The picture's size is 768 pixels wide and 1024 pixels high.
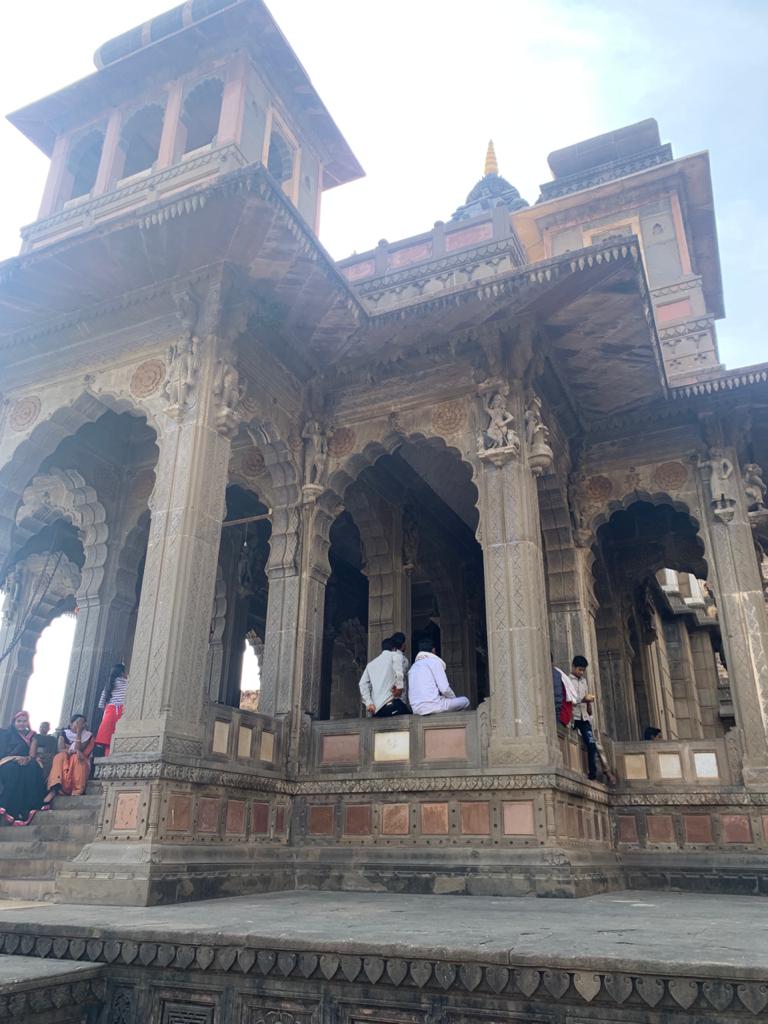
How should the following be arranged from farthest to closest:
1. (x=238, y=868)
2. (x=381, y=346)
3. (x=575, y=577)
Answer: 1. (x=575, y=577)
2. (x=381, y=346)
3. (x=238, y=868)

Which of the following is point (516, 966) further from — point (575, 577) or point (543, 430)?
point (575, 577)

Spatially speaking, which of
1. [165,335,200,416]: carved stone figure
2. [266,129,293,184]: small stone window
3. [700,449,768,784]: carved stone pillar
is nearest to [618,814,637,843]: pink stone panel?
[700,449,768,784]: carved stone pillar

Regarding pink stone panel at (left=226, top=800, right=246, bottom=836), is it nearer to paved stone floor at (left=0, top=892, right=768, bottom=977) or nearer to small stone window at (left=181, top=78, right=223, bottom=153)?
paved stone floor at (left=0, top=892, right=768, bottom=977)

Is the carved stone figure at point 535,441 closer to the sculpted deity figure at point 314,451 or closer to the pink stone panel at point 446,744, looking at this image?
the sculpted deity figure at point 314,451

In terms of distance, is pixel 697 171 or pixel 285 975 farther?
pixel 697 171

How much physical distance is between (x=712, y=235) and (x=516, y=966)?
53.3 feet

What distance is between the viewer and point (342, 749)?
29.3ft

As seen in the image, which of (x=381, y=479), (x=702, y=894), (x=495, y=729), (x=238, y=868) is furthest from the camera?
(x=381, y=479)

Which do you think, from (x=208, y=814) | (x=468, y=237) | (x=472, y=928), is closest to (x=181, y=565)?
(x=208, y=814)

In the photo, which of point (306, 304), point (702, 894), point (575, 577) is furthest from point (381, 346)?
point (702, 894)

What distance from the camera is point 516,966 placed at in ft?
11.4

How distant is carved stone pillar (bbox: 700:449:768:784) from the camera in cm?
941

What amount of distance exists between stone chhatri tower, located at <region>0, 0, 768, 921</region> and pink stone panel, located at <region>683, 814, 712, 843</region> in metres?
0.03

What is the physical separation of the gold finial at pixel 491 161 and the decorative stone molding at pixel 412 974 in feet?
87.3
